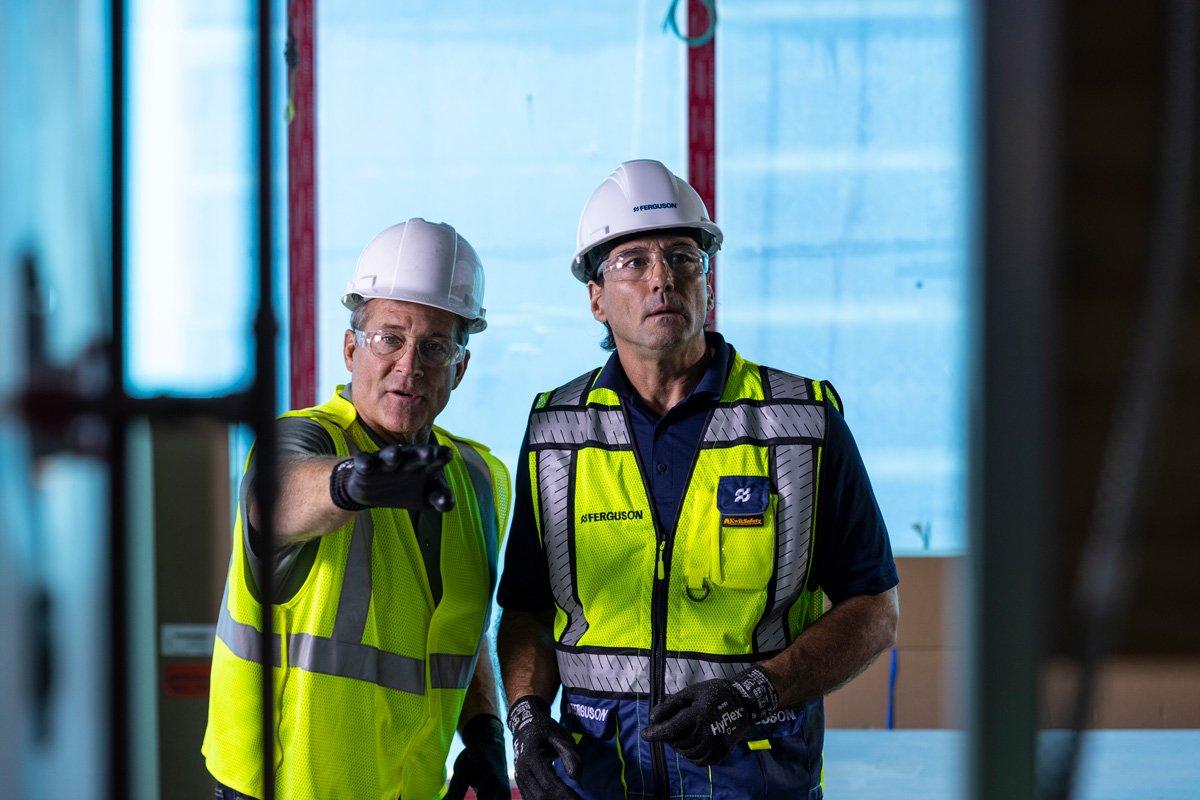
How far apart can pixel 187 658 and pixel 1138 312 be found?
3.15 metres

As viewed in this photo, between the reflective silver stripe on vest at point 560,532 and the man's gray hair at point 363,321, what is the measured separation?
0.36m

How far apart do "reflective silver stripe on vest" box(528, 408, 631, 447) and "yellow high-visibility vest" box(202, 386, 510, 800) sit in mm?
349

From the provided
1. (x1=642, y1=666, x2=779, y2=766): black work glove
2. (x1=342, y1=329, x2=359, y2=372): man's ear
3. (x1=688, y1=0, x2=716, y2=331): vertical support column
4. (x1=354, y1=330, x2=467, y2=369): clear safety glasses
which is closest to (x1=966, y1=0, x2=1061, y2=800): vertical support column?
(x1=642, y1=666, x2=779, y2=766): black work glove

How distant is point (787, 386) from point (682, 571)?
1.61ft

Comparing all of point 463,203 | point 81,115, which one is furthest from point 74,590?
point 463,203

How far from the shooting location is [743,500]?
7.55 feet

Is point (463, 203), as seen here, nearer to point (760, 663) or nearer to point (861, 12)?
point (861, 12)

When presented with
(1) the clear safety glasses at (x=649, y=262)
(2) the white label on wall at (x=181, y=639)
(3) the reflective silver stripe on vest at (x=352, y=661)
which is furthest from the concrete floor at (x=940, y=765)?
(2) the white label on wall at (x=181, y=639)

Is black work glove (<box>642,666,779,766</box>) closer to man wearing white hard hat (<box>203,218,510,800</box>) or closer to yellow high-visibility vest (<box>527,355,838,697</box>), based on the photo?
yellow high-visibility vest (<box>527,355,838,697</box>)

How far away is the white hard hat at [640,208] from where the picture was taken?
103 inches

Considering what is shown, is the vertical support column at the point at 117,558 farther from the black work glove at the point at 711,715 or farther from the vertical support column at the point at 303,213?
the vertical support column at the point at 303,213

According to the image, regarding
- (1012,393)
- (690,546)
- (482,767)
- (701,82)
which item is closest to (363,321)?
(690,546)

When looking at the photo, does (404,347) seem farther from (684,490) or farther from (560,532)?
(684,490)

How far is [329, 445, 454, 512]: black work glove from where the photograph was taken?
6.09ft
